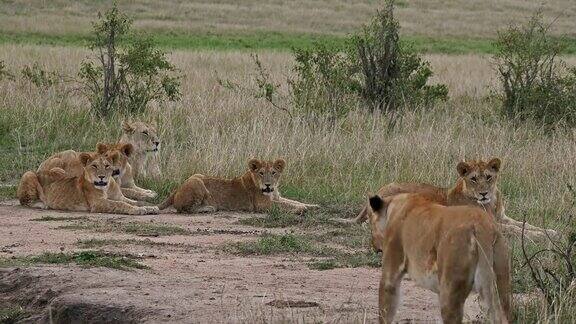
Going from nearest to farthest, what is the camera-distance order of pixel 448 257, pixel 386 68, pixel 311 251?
pixel 448 257 → pixel 311 251 → pixel 386 68

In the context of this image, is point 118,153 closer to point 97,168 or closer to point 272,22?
point 97,168

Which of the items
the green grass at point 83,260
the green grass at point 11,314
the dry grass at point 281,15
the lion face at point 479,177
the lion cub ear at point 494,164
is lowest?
the dry grass at point 281,15

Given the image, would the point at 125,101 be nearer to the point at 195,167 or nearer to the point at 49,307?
the point at 195,167

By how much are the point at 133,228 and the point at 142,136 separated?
267cm

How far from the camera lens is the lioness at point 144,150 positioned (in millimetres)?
12750

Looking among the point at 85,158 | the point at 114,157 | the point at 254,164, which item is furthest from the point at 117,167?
the point at 254,164

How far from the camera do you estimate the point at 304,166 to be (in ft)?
41.2

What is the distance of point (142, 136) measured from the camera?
509 inches

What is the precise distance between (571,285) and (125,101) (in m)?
10.1

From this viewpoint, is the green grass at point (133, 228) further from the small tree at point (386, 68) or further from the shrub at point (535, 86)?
the shrub at point (535, 86)

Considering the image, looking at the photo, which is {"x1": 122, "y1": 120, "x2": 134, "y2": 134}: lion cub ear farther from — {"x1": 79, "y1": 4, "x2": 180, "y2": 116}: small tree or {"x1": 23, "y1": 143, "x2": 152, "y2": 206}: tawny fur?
{"x1": 79, "y1": 4, "x2": 180, "y2": 116}: small tree

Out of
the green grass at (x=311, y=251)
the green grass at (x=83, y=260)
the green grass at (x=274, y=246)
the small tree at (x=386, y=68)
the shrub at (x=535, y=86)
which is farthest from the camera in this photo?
the small tree at (x=386, y=68)

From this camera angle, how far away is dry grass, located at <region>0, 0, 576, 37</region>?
4559 cm

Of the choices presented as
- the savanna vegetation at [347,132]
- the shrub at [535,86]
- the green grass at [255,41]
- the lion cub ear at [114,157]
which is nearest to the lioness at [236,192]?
the savanna vegetation at [347,132]
